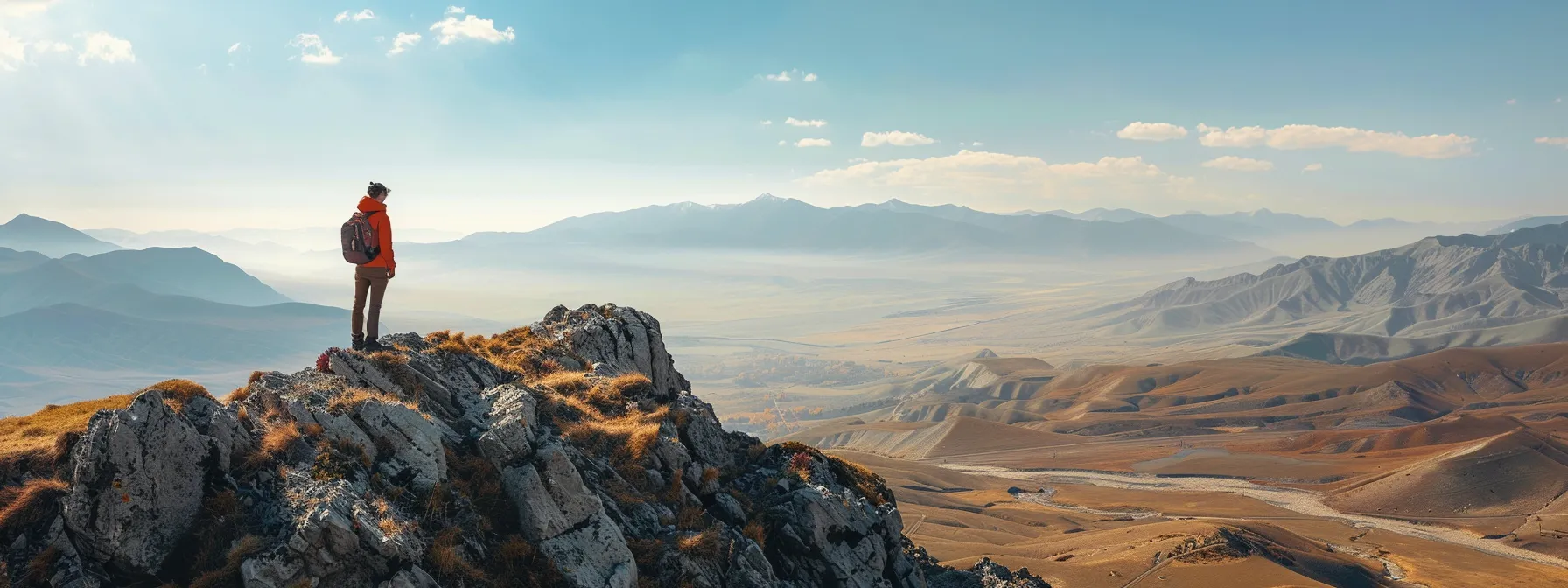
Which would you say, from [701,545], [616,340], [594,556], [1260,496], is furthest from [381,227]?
[1260,496]

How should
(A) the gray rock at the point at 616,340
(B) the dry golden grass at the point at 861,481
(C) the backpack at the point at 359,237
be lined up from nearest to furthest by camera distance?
(C) the backpack at the point at 359,237 → (B) the dry golden grass at the point at 861,481 → (A) the gray rock at the point at 616,340

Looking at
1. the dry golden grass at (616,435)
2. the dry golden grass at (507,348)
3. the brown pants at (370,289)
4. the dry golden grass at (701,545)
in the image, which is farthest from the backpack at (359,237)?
the dry golden grass at (701,545)

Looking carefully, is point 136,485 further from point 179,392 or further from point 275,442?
point 179,392

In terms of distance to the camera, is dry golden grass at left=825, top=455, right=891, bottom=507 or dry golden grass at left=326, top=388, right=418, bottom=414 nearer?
dry golden grass at left=326, top=388, right=418, bottom=414

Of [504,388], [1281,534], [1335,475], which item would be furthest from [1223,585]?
[1335,475]

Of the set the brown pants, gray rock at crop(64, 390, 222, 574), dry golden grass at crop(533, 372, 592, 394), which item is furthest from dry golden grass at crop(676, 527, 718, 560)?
gray rock at crop(64, 390, 222, 574)

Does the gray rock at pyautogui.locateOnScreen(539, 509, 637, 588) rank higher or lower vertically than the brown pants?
lower

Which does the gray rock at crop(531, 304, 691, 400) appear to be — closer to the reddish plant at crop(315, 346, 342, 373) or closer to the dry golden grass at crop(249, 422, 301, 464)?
the reddish plant at crop(315, 346, 342, 373)

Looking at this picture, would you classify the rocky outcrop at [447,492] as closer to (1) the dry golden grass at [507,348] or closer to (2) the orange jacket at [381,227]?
(1) the dry golden grass at [507,348]

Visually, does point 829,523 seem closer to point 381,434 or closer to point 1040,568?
point 381,434
